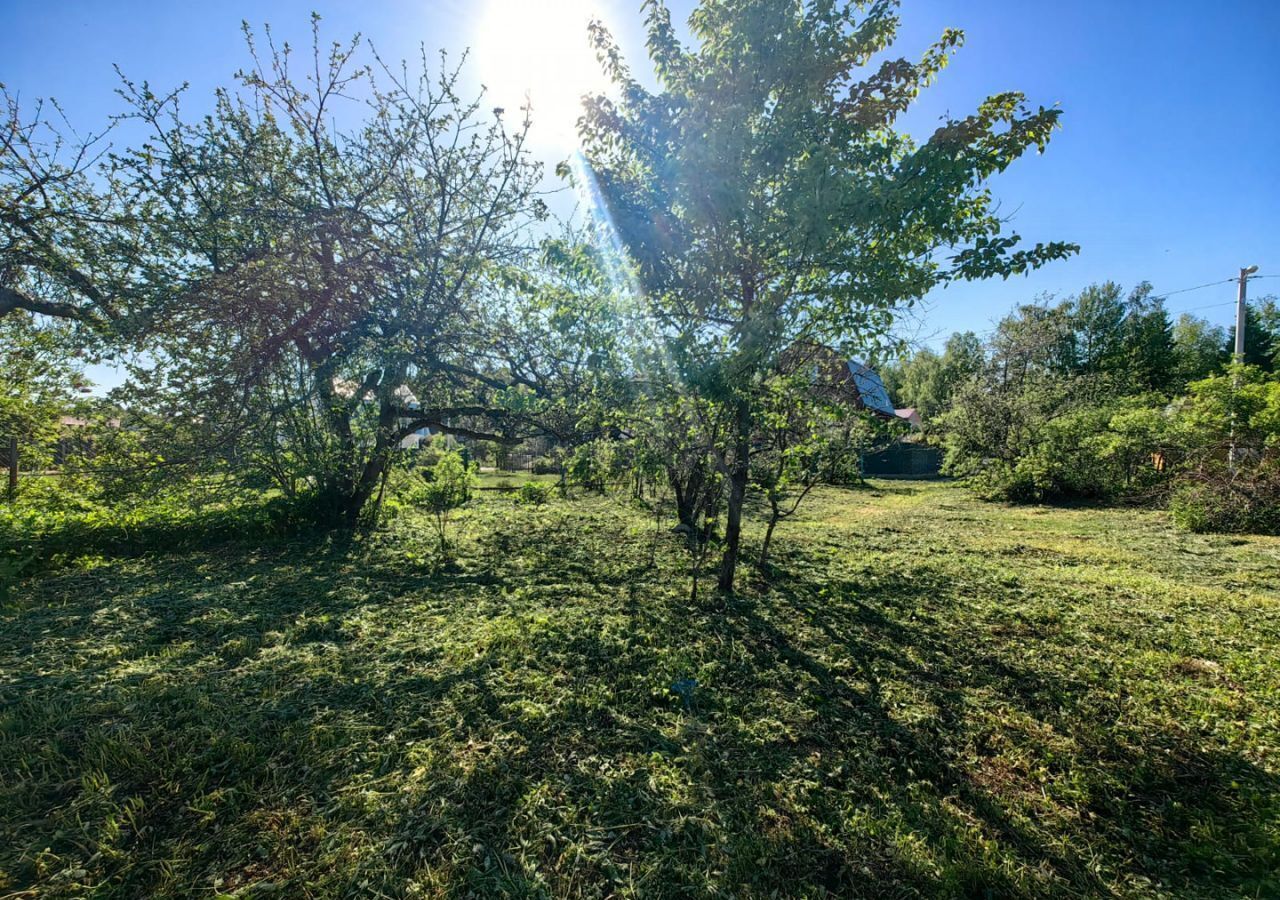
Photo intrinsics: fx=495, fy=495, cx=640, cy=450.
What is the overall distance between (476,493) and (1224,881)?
39.7ft

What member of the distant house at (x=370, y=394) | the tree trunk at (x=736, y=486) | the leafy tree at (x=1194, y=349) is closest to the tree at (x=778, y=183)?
the tree trunk at (x=736, y=486)

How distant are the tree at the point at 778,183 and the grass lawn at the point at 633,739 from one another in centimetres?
190

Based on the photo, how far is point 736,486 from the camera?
4238mm

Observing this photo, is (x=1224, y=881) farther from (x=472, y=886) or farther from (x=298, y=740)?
(x=298, y=740)

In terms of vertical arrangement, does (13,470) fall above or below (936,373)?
below

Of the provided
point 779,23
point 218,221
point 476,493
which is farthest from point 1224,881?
point 476,493

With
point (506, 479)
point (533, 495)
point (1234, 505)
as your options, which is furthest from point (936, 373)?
point (533, 495)

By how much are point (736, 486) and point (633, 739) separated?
2.28m

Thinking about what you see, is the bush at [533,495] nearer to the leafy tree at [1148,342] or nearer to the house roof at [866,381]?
the house roof at [866,381]

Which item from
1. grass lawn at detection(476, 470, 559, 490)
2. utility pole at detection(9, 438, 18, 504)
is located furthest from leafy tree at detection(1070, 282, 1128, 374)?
utility pole at detection(9, 438, 18, 504)

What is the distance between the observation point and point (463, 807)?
76.6 inches

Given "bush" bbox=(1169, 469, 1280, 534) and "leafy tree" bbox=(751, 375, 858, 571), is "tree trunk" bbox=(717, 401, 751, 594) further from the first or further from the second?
"bush" bbox=(1169, 469, 1280, 534)

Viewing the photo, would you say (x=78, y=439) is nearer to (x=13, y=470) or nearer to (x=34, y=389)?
(x=34, y=389)

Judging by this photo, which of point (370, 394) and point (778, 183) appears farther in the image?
point (370, 394)
